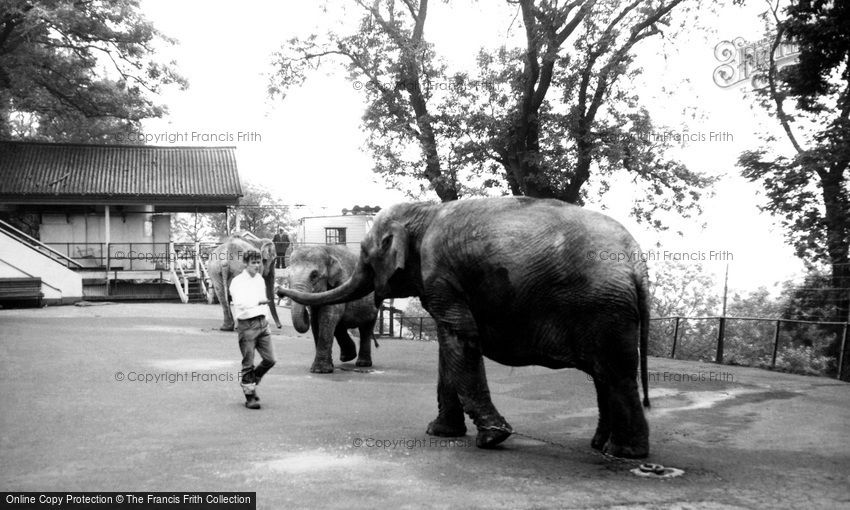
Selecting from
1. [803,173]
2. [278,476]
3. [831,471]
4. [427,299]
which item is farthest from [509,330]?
[803,173]

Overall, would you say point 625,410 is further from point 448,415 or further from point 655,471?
point 448,415

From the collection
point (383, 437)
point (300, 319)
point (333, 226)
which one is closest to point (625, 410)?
point (383, 437)

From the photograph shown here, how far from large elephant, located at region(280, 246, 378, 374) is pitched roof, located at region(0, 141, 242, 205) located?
22500 millimetres

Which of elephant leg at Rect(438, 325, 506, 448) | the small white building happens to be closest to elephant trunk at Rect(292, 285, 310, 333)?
elephant leg at Rect(438, 325, 506, 448)

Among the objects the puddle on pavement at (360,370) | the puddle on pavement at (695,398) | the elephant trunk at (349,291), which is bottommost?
the puddle on pavement at (360,370)

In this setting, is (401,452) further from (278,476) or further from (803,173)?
(803,173)

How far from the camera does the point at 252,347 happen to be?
891 cm

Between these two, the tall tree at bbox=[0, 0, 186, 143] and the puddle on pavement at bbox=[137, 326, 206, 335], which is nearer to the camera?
the puddle on pavement at bbox=[137, 326, 206, 335]

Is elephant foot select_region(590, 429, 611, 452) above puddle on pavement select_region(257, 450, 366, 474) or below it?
above

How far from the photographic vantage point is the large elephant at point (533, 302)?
6.23 m

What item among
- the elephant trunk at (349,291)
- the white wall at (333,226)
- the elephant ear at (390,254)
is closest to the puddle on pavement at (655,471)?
the elephant ear at (390,254)

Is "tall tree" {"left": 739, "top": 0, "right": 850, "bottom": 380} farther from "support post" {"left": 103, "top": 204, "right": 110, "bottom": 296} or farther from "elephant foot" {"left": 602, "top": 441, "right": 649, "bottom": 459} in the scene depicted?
"support post" {"left": 103, "top": 204, "right": 110, "bottom": 296}

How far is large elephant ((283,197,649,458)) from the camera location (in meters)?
6.23

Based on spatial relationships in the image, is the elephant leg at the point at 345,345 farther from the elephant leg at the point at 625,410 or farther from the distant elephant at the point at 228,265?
the elephant leg at the point at 625,410
